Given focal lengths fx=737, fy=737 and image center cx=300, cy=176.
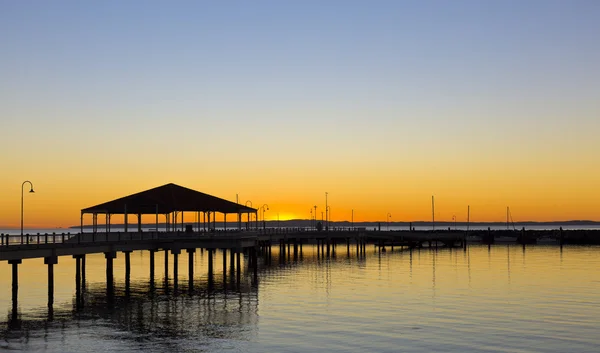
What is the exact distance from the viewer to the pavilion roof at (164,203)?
74.4 metres

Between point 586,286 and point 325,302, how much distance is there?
2551cm

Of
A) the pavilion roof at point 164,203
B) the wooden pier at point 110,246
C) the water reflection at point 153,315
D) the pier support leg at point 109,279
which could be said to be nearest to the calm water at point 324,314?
the water reflection at point 153,315

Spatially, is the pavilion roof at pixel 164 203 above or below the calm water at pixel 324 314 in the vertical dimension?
above

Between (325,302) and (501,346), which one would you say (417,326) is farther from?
(325,302)

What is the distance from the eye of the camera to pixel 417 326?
41344 millimetres

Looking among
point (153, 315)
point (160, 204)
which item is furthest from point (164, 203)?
point (153, 315)

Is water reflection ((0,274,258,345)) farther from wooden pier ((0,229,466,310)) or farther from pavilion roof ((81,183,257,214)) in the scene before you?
pavilion roof ((81,183,257,214))

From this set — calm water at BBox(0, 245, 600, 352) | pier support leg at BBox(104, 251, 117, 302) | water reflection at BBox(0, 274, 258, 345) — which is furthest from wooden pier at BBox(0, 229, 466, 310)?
water reflection at BBox(0, 274, 258, 345)

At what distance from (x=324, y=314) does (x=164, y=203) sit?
110ft

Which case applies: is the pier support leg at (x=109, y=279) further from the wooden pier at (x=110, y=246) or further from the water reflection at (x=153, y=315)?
the water reflection at (x=153, y=315)

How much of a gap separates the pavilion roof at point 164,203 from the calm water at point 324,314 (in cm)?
716

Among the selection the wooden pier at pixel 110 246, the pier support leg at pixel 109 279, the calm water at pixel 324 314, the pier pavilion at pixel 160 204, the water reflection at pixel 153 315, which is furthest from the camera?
Answer: the pier pavilion at pixel 160 204

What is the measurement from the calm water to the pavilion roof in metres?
7.16

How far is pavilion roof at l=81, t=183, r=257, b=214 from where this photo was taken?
74438 millimetres
